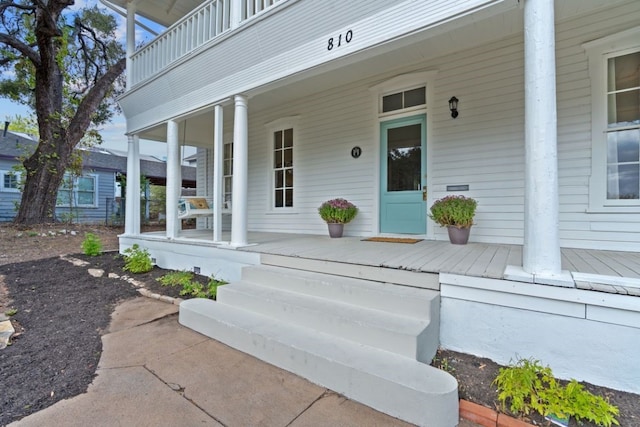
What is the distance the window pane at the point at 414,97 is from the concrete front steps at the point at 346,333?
10.5 ft

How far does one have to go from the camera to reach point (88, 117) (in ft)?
29.7

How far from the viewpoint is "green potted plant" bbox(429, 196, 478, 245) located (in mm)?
3842

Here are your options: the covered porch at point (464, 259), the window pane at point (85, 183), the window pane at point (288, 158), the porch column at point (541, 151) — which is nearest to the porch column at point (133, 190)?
the covered porch at point (464, 259)

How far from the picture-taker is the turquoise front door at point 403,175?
4.63 metres

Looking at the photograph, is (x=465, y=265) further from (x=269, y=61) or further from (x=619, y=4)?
(x=619, y=4)

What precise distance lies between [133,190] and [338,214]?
13.7 ft

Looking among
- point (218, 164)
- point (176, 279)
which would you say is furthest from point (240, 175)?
point (176, 279)

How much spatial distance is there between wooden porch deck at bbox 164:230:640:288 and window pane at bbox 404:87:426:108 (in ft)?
7.33

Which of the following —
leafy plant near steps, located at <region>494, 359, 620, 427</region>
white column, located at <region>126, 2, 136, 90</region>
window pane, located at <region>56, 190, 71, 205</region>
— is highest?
white column, located at <region>126, 2, 136, 90</region>

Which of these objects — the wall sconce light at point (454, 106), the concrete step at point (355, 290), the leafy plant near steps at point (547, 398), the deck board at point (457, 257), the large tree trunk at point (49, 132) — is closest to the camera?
the leafy plant near steps at point (547, 398)

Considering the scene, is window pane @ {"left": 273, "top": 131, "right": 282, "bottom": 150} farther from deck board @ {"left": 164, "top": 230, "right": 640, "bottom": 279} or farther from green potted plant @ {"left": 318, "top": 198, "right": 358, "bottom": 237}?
deck board @ {"left": 164, "top": 230, "right": 640, "bottom": 279}

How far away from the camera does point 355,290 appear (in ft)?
8.43

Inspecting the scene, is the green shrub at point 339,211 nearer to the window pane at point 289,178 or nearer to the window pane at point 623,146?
the window pane at point 289,178

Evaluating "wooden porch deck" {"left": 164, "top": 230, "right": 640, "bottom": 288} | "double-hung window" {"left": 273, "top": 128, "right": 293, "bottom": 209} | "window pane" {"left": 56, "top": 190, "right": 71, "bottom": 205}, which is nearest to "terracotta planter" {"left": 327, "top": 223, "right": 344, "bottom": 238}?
"wooden porch deck" {"left": 164, "top": 230, "right": 640, "bottom": 288}
